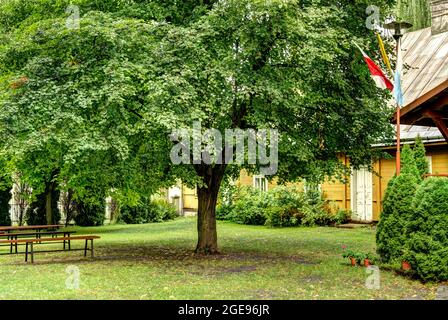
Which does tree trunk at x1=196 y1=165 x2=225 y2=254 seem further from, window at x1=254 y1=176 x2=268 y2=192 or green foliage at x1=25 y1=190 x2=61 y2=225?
window at x1=254 y1=176 x2=268 y2=192

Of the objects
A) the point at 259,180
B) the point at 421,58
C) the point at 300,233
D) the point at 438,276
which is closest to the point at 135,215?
the point at 259,180

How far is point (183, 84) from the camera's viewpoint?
11961 millimetres

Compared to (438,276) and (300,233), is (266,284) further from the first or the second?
(300,233)

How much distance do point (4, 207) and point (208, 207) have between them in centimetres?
1522

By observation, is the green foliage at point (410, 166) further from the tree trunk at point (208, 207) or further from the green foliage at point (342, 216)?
the green foliage at point (342, 216)

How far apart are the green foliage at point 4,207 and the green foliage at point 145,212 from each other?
678 centimetres

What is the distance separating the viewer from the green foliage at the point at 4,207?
87.1 ft

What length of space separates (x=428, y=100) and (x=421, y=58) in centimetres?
1294

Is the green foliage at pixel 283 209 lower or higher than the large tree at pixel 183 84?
lower

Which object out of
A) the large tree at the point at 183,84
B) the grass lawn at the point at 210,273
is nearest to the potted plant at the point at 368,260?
the grass lawn at the point at 210,273

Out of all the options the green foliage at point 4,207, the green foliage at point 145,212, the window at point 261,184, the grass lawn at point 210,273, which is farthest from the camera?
the green foliage at point 145,212

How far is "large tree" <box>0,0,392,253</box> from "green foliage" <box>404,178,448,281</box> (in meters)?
3.10

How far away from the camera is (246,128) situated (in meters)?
14.1

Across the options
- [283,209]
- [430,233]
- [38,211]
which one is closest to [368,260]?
[430,233]
